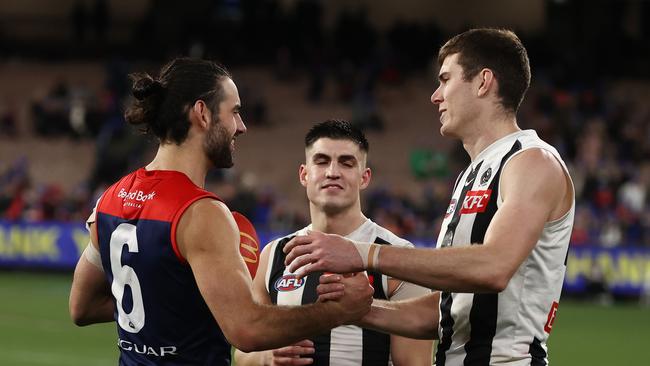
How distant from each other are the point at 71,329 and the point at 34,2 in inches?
888

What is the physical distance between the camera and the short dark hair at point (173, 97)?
4.62 metres

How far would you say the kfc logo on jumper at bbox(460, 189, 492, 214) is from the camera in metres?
4.48

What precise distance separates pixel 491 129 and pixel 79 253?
18.9m

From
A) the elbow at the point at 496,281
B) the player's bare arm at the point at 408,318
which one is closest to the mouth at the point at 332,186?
the player's bare arm at the point at 408,318

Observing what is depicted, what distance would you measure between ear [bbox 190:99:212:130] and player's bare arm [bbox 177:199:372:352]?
37cm

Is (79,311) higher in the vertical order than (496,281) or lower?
lower

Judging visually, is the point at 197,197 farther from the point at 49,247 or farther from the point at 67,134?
the point at 67,134

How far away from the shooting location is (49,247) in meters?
23.1

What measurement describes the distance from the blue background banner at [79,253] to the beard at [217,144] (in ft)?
49.6

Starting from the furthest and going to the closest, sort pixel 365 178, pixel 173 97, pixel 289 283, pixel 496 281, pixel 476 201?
1. pixel 365 178
2. pixel 289 283
3. pixel 173 97
4. pixel 476 201
5. pixel 496 281

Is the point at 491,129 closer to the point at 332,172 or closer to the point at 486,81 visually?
the point at 486,81

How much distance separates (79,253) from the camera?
74.6ft

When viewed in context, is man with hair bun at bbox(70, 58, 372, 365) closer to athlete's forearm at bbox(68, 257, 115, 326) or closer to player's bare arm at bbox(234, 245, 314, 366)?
athlete's forearm at bbox(68, 257, 115, 326)

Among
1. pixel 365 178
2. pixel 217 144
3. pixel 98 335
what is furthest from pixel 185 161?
pixel 98 335
